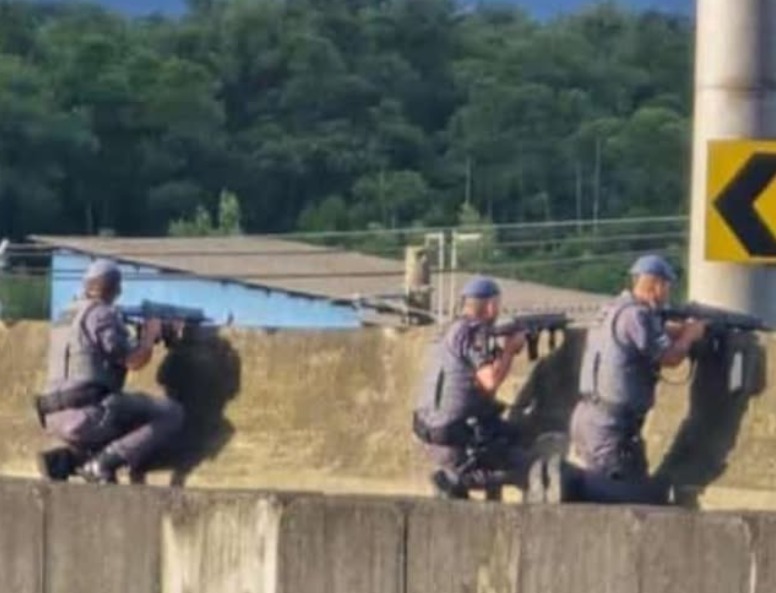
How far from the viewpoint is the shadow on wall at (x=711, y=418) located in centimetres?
1211

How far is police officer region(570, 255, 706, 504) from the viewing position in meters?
12.2

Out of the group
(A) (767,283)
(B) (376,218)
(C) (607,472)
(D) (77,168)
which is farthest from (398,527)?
(B) (376,218)

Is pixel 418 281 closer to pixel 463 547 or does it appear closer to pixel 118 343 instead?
pixel 118 343

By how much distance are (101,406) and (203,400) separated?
43 cm

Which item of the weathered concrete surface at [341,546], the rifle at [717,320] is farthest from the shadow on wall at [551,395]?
the weathered concrete surface at [341,546]

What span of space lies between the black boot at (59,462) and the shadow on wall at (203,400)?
0.93 feet

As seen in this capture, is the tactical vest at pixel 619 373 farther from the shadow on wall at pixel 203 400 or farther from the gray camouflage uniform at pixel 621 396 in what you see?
the shadow on wall at pixel 203 400

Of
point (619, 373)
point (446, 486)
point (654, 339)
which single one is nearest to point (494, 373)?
point (446, 486)

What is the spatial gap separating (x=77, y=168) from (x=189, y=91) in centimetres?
350

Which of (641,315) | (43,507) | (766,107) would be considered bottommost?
(43,507)

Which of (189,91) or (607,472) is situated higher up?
(189,91)

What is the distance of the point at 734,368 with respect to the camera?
12195 millimetres

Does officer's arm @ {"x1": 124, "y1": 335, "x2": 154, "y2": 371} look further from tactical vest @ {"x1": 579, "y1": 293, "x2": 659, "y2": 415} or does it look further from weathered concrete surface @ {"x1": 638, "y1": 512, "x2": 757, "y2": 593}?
weathered concrete surface @ {"x1": 638, "y1": 512, "x2": 757, "y2": 593}

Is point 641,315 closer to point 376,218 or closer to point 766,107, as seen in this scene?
point 766,107
